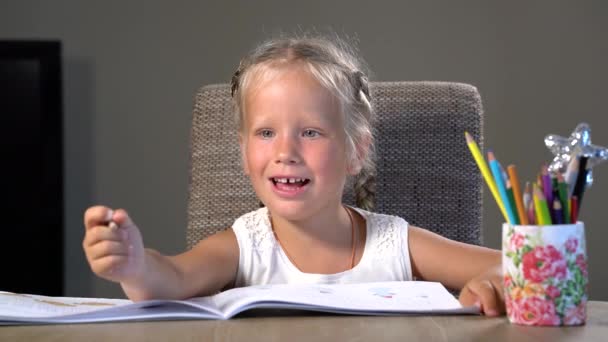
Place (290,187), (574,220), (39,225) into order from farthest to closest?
(39,225) → (290,187) → (574,220)

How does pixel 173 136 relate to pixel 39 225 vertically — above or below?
above

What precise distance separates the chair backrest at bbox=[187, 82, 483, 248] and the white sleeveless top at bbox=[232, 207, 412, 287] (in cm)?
19

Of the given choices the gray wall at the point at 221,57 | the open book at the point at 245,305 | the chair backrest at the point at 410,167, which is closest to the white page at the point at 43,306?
the open book at the point at 245,305

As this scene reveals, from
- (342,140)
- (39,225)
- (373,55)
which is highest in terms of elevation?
(373,55)

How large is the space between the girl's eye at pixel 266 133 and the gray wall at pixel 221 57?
89.4 inches

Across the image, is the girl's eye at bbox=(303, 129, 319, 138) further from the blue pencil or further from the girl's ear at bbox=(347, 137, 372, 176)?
the blue pencil

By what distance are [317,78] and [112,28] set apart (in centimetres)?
239

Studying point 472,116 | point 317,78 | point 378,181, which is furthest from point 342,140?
point 472,116

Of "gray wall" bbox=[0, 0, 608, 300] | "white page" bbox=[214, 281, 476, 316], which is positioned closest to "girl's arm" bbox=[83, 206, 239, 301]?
"white page" bbox=[214, 281, 476, 316]

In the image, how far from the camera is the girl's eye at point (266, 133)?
134cm

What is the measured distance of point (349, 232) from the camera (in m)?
1.47

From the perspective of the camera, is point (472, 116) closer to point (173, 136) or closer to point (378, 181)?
point (378, 181)

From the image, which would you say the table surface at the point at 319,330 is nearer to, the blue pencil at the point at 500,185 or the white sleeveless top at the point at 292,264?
the blue pencil at the point at 500,185

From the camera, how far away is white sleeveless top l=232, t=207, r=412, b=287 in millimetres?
1403
